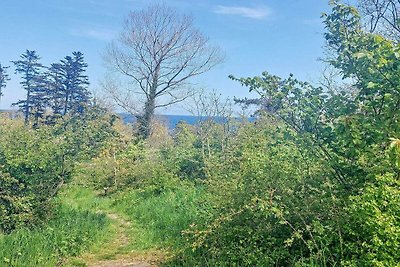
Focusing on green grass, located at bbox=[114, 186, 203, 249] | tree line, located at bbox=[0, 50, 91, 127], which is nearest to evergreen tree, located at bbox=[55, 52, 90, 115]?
tree line, located at bbox=[0, 50, 91, 127]

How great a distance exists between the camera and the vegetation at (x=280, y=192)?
3302 mm

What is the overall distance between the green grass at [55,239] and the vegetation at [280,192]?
0.02 meters

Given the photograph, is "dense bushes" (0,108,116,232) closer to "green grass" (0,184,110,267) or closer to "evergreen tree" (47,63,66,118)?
"green grass" (0,184,110,267)

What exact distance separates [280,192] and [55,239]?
343cm

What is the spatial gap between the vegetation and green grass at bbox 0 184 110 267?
0.02 metres

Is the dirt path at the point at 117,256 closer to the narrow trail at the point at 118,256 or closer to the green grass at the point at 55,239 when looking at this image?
the narrow trail at the point at 118,256

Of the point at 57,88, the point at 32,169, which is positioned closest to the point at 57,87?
the point at 57,88

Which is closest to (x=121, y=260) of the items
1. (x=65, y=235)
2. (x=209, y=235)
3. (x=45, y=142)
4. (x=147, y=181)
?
(x=65, y=235)

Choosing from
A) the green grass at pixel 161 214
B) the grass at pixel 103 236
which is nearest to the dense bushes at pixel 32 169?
the grass at pixel 103 236

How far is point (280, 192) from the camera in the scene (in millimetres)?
4188

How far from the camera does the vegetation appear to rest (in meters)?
3.30

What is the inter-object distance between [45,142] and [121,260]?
2928 millimetres

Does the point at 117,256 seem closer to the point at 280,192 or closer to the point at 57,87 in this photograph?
the point at 280,192

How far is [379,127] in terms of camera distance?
3318 millimetres
